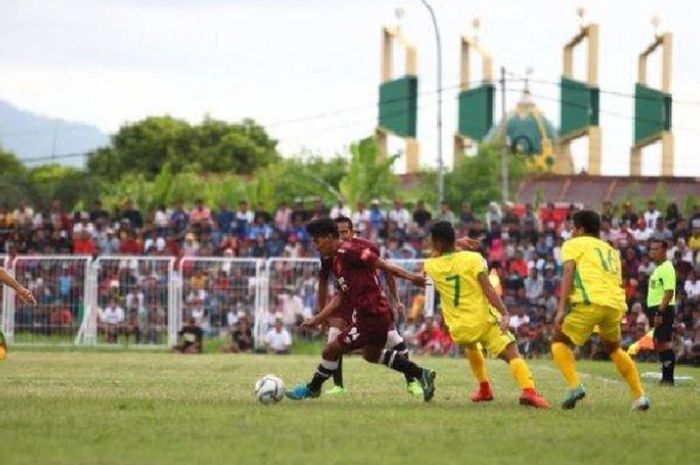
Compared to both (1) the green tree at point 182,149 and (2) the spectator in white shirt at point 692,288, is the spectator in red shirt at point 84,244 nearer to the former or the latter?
→ (2) the spectator in white shirt at point 692,288

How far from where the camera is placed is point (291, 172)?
3214 inches

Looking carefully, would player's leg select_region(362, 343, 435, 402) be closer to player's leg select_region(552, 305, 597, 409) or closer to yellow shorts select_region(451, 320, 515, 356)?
yellow shorts select_region(451, 320, 515, 356)

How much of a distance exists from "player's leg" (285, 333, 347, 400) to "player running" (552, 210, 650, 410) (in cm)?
227

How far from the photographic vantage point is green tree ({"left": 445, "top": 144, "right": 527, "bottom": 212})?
7294 centimetres

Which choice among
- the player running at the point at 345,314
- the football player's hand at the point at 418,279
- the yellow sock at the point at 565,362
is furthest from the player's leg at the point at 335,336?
the yellow sock at the point at 565,362

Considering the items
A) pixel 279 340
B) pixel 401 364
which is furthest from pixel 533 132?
pixel 401 364

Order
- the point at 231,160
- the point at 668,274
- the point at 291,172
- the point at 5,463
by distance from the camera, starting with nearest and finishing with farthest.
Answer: the point at 5,463 < the point at 668,274 < the point at 291,172 < the point at 231,160

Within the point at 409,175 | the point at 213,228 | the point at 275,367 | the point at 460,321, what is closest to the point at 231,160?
the point at 409,175


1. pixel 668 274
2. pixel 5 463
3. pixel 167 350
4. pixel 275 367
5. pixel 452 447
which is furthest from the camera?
pixel 167 350

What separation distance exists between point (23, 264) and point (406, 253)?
29.5ft

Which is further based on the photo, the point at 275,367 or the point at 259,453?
the point at 275,367

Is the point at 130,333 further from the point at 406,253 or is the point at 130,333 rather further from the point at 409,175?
the point at 409,175

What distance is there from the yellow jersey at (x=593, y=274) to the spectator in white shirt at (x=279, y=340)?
22.2 m

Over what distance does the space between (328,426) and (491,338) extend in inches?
125
